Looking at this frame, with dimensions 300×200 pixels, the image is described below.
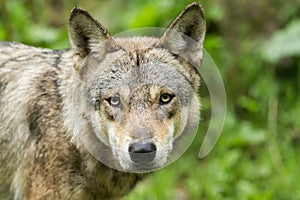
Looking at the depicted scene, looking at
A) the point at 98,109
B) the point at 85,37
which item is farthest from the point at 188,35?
the point at 98,109

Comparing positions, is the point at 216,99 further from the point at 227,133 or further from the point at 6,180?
the point at 6,180

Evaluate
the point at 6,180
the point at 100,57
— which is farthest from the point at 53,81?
the point at 6,180

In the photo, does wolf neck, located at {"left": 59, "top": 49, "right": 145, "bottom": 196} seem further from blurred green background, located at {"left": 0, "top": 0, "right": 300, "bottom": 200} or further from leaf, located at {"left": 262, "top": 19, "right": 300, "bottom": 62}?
leaf, located at {"left": 262, "top": 19, "right": 300, "bottom": 62}

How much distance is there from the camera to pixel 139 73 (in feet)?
17.7

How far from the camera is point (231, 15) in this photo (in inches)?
389

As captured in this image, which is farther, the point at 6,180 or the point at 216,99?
the point at 216,99

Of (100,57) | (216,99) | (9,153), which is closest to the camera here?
(100,57)

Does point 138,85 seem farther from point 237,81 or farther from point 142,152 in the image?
point 237,81

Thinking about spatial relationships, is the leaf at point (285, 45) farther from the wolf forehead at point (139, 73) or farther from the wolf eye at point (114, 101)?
the wolf eye at point (114, 101)

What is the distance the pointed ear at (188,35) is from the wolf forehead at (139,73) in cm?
7

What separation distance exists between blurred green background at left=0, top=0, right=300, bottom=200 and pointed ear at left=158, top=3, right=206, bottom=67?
210 cm

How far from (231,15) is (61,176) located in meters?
4.90

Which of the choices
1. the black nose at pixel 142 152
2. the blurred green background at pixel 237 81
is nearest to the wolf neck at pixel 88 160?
the black nose at pixel 142 152

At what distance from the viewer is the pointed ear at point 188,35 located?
213 inches
